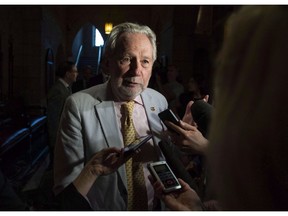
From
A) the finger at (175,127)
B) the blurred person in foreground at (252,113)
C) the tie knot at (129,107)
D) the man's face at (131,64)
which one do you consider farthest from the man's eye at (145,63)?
the blurred person in foreground at (252,113)

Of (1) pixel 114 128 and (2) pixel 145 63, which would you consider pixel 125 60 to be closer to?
(2) pixel 145 63

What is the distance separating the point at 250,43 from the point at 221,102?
9 centimetres

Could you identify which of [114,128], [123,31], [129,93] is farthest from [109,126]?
[123,31]

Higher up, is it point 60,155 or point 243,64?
point 243,64

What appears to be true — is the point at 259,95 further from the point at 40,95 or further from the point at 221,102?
the point at 40,95

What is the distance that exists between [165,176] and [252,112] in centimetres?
64

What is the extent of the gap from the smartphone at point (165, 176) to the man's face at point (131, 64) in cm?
36

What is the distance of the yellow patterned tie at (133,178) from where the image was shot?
1.38 meters

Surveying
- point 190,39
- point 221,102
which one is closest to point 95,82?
point 221,102

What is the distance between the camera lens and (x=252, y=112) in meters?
0.48

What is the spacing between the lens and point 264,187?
0.53m

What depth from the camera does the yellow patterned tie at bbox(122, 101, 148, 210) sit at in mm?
1377

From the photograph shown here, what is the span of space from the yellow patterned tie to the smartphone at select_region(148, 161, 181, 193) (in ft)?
0.91

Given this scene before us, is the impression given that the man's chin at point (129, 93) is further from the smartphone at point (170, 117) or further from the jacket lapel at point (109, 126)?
the smartphone at point (170, 117)
